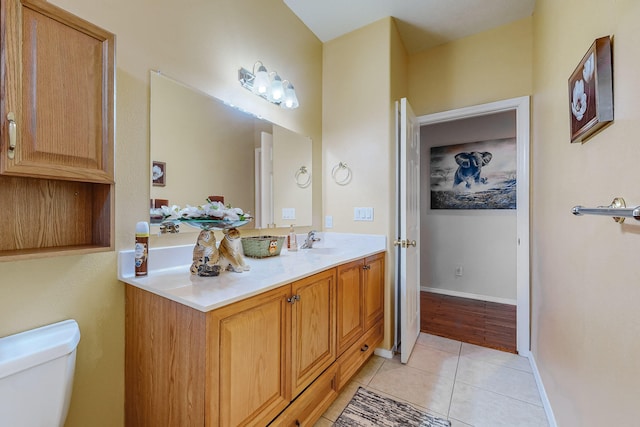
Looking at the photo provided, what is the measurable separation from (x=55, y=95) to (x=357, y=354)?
6.17ft

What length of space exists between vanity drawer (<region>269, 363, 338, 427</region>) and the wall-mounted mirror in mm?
971

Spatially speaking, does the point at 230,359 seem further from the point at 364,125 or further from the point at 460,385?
the point at 364,125

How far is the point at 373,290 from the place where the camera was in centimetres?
191

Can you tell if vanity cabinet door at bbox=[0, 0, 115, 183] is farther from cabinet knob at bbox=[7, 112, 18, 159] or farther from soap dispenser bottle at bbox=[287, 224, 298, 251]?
soap dispenser bottle at bbox=[287, 224, 298, 251]

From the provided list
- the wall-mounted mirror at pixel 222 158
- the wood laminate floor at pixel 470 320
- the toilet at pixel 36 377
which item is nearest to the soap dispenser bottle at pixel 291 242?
the wall-mounted mirror at pixel 222 158

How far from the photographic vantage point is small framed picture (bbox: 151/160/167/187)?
1216 millimetres

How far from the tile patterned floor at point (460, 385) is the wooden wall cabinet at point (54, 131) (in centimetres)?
151

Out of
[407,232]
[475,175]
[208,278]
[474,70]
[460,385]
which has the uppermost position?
[474,70]

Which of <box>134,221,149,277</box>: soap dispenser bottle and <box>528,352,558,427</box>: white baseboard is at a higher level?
<box>134,221,149,277</box>: soap dispenser bottle

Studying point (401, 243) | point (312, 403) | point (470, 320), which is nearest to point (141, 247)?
point (312, 403)

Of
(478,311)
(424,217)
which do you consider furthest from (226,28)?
(478,311)

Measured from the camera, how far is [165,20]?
1.24 m

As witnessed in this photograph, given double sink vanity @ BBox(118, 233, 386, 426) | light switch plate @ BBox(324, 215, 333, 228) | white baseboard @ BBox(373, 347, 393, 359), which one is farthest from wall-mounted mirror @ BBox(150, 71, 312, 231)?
white baseboard @ BBox(373, 347, 393, 359)

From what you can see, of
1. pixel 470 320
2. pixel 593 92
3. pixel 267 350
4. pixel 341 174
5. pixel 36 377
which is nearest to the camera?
pixel 36 377
